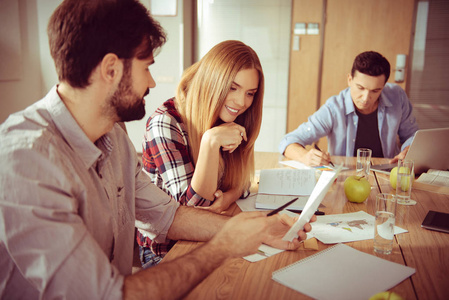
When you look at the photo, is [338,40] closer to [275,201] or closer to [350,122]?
[350,122]

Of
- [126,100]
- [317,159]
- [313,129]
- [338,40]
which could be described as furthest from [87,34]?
[338,40]

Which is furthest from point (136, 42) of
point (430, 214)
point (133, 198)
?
point (430, 214)

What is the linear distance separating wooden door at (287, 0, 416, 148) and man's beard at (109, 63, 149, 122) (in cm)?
360

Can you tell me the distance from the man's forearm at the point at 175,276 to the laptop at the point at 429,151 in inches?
51.5

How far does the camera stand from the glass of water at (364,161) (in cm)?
183

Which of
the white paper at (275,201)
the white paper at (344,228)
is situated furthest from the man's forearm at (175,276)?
the white paper at (275,201)

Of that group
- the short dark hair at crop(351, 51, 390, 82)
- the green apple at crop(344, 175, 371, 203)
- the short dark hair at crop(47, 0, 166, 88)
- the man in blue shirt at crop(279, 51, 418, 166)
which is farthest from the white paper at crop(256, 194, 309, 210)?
the short dark hair at crop(351, 51, 390, 82)

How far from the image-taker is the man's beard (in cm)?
98

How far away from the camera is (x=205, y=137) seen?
1518 mm

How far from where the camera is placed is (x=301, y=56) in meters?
4.36

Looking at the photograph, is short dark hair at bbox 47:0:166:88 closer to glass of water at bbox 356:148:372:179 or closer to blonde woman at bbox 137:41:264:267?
blonde woman at bbox 137:41:264:267

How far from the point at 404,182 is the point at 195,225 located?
3.01ft

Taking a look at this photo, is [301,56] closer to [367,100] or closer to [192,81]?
[367,100]

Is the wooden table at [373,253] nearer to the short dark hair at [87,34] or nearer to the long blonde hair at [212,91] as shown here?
the long blonde hair at [212,91]
